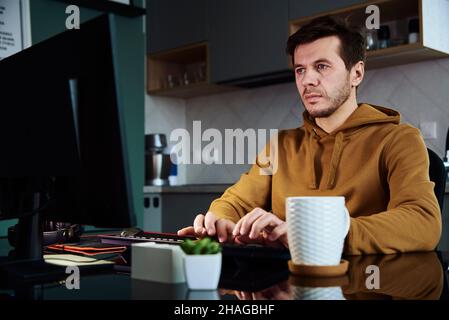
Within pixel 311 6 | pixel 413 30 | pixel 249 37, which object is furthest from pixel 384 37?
pixel 249 37

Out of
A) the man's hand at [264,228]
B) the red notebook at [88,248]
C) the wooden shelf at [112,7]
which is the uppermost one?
the wooden shelf at [112,7]

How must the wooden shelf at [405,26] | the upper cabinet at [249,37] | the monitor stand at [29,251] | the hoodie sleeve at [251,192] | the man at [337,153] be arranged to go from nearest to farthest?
the monitor stand at [29,251] → the man at [337,153] → the hoodie sleeve at [251,192] → the wooden shelf at [405,26] → the upper cabinet at [249,37]

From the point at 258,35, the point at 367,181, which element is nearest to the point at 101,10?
the point at 258,35

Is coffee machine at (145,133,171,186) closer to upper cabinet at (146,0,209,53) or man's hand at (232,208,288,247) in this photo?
upper cabinet at (146,0,209,53)

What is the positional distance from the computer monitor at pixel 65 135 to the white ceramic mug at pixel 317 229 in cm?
24

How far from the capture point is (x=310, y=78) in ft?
5.23

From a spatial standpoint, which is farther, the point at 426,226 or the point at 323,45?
the point at 323,45

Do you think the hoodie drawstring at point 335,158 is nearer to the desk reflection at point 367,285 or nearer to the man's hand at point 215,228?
the man's hand at point 215,228

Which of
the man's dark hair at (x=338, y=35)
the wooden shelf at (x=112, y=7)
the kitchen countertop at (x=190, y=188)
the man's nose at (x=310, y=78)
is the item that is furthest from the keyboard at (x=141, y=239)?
the wooden shelf at (x=112, y=7)

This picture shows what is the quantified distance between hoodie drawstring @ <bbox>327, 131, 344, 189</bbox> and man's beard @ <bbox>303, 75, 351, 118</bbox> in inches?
3.0

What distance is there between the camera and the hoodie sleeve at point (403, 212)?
1.07 metres
